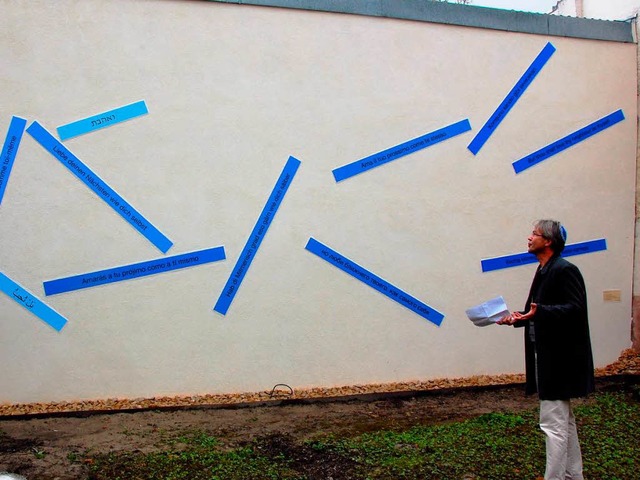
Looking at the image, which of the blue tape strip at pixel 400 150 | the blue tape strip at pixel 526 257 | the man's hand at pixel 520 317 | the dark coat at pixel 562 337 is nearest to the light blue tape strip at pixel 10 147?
the blue tape strip at pixel 400 150

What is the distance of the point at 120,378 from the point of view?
5949 mm

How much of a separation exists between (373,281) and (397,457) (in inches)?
78.7

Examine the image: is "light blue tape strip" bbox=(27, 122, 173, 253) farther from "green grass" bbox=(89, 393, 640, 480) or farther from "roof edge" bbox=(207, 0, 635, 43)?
"roof edge" bbox=(207, 0, 635, 43)

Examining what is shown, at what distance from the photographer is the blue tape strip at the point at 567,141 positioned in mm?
7082

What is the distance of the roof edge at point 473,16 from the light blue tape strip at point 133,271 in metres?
2.25

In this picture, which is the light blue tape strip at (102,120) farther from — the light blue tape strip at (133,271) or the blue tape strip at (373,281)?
the blue tape strip at (373,281)

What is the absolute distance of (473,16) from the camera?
6848 millimetres

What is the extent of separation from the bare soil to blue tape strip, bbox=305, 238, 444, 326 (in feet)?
2.55

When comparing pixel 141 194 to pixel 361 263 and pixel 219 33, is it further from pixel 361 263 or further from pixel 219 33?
pixel 361 263

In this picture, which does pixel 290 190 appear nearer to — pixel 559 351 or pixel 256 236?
pixel 256 236

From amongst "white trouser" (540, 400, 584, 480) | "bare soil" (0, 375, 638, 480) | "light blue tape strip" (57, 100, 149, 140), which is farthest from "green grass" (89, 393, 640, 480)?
"light blue tape strip" (57, 100, 149, 140)

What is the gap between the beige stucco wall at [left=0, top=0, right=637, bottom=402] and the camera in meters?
5.81

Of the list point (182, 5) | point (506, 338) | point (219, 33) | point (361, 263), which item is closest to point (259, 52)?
point (219, 33)

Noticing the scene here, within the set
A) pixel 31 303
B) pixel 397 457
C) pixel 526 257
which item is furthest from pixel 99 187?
pixel 526 257
